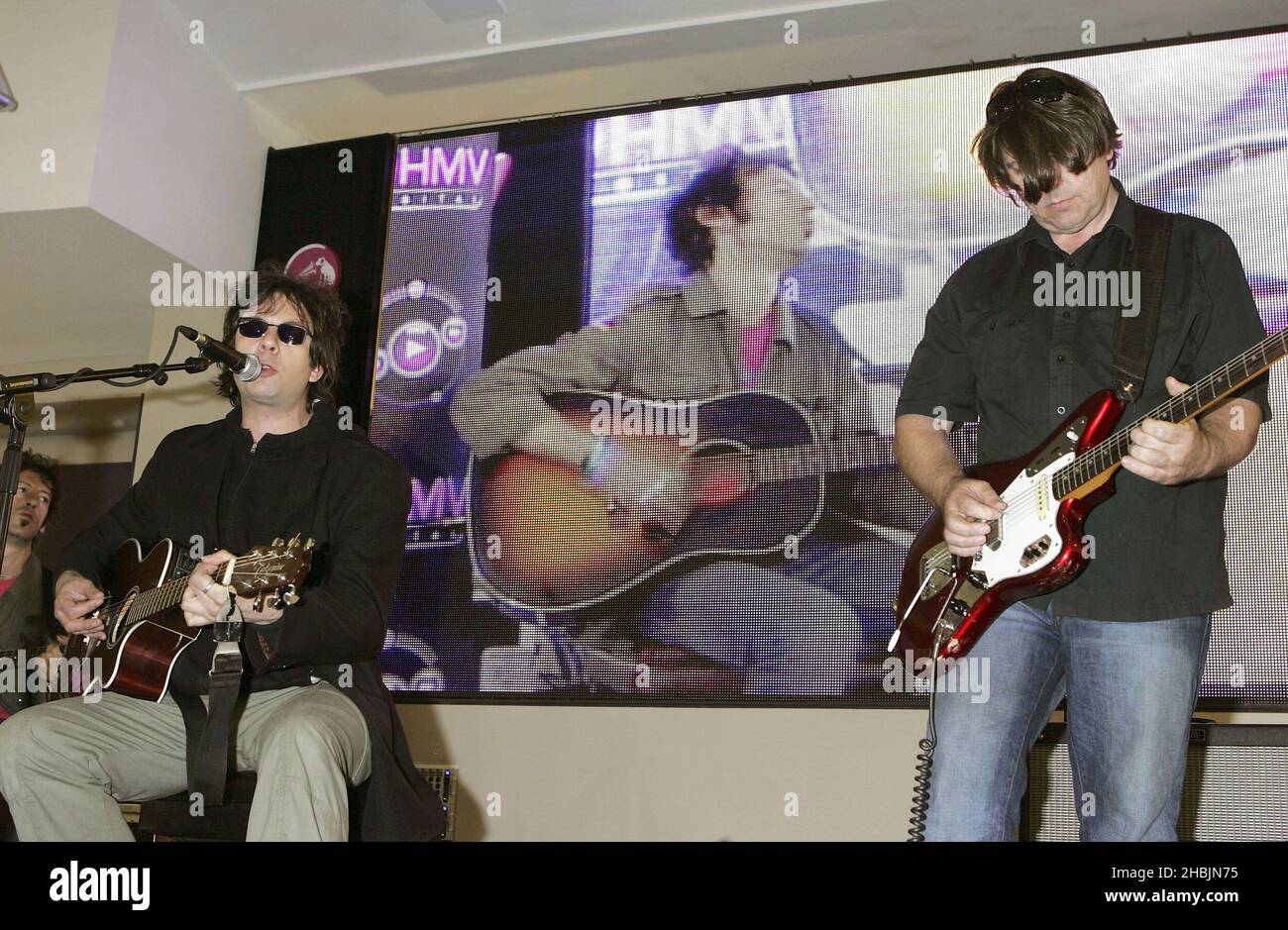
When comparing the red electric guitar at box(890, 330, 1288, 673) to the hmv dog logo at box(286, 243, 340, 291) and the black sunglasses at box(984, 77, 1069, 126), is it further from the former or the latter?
the hmv dog logo at box(286, 243, 340, 291)

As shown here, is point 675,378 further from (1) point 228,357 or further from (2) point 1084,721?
(2) point 1084,721

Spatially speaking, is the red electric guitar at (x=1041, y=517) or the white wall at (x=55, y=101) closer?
the red electric guitar at (x=1041, y=517)

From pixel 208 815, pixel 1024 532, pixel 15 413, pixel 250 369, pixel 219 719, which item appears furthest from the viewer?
pixel 15 413

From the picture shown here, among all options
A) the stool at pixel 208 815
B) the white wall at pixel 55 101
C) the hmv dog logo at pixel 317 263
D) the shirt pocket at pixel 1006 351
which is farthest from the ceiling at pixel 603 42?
the stool at pixel 208 815

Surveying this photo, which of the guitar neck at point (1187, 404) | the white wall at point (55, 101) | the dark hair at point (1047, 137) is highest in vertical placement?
the white wall at point (55, 101)

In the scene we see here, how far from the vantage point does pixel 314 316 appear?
9.32ft

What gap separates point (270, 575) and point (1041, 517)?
1382mm

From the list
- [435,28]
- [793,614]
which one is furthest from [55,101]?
[793,614]

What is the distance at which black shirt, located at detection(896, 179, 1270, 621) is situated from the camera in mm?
1889

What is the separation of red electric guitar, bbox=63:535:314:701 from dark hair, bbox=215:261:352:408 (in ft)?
1.86

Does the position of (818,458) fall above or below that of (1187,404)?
above

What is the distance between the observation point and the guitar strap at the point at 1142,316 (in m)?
1.99

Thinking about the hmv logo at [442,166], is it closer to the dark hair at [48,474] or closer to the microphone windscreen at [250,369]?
the dark hair at [48,474]
